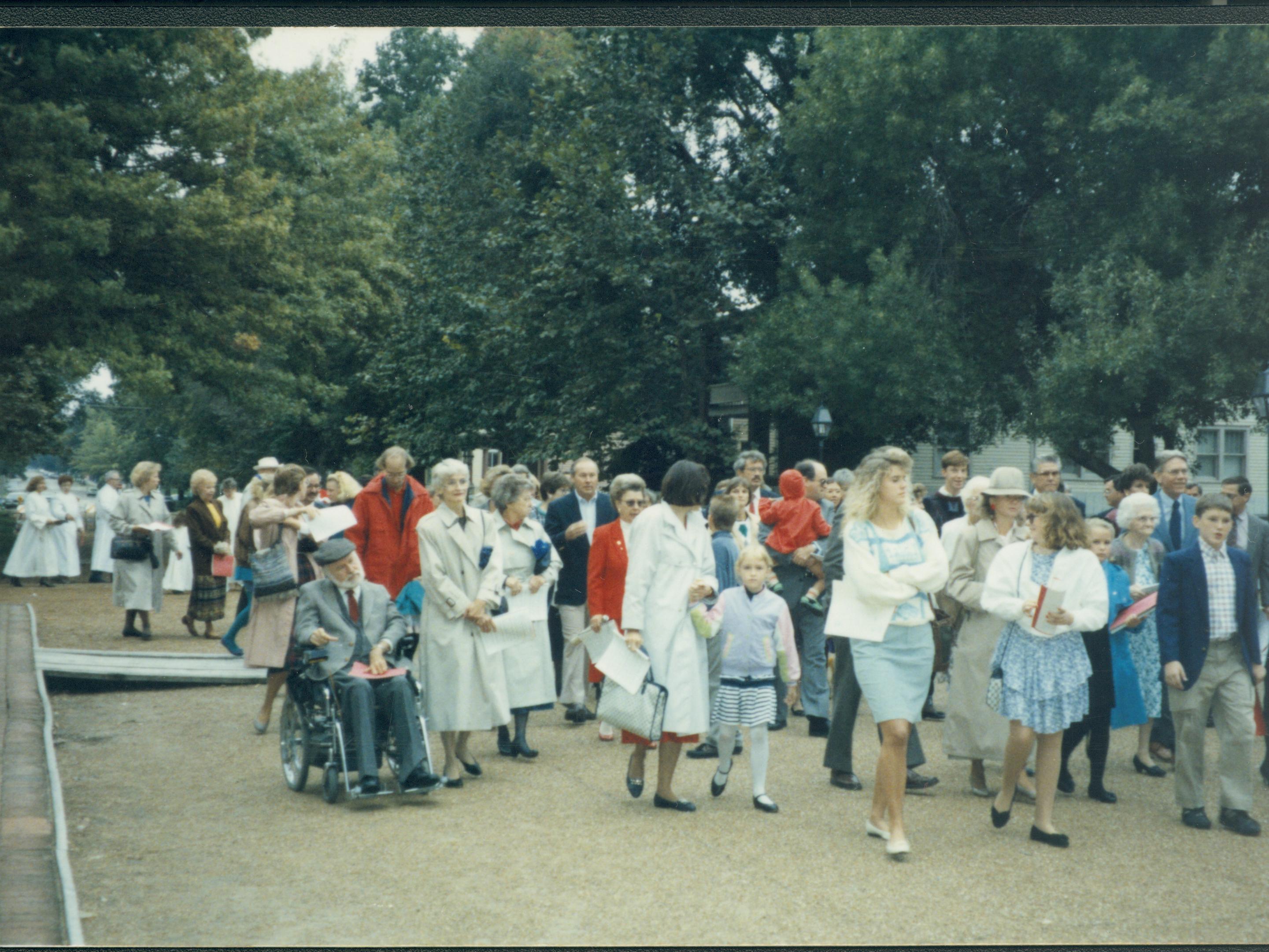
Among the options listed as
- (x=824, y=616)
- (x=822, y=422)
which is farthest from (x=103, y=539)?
(x=824, y=616)

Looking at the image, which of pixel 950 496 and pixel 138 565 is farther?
pixel 138 565

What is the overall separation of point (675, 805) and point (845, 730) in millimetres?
1138

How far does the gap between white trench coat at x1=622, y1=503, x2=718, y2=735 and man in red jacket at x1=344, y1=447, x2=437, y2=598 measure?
273 centimetres

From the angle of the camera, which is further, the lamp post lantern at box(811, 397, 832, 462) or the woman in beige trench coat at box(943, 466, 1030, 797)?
the lamp post lantern at box(811, 397, 832, 462)

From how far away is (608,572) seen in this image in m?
8.31

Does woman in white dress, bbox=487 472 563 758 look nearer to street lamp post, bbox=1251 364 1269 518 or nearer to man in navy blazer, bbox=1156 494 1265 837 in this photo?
man in navy blazer, bbox=1156 494 1265 837

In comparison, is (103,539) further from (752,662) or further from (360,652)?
(752,662)

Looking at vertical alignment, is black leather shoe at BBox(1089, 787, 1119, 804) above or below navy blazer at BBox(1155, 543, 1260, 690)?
below

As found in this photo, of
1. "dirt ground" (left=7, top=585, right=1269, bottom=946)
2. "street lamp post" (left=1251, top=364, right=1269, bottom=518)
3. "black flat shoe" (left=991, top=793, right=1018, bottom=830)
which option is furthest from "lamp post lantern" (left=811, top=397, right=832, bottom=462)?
"black flat shoe" (left=991, top=793, right=1018, bottom=830)

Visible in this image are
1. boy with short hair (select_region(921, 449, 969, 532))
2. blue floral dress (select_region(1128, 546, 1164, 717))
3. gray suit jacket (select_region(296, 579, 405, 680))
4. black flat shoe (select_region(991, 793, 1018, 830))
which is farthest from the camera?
boy with short hair (select_region(921, 449, 969, 532))

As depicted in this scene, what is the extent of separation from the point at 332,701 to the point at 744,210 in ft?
57.2

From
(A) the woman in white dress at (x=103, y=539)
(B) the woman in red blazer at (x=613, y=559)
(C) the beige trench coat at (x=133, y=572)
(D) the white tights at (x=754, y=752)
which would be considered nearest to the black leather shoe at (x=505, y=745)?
(B) the woman in red blazer at (x=613, y=559)

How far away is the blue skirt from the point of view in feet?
19.5

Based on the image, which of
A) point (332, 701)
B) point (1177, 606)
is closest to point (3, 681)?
point (332, 701)
